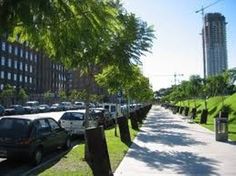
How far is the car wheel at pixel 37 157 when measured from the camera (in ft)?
43.8

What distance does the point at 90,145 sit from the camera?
910 centimetres

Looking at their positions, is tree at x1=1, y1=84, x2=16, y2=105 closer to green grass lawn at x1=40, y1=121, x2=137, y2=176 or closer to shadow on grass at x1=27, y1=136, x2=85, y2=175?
green grass lawn at x1=40, y1=121, x2=137, y2=176

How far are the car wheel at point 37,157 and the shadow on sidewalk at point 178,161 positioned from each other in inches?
122

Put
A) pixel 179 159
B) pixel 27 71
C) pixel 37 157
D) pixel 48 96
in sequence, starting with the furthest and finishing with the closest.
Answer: pixel 48 96
pixel 27 71
pixel 179 159
pixel 37 157

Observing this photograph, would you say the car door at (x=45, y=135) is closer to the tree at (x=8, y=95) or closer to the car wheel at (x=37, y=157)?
the car wheel at (x=37, y=157)

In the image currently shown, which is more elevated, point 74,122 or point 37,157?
point 74,122

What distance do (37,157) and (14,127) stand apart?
3.83 ft

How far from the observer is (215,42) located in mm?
63594

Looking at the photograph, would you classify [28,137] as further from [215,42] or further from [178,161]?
[215,42]

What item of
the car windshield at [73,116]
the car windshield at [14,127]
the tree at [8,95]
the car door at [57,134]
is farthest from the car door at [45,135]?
the tree at [8,95]

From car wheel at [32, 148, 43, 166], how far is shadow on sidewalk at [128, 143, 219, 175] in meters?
3.09

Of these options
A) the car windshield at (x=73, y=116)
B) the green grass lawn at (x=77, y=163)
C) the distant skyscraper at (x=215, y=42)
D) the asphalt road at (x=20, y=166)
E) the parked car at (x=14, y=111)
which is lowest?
the asphalt road at (x=20, y=166)

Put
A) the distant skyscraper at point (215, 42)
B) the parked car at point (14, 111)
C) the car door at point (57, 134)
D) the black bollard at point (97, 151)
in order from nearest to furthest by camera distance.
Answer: the black bollard at point (97, 151) < the car door at point (57, 134) < the parked car at point (14, 111) < the distant skyscraper at point (215, 42)

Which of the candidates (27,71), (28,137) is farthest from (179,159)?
(27,71)
